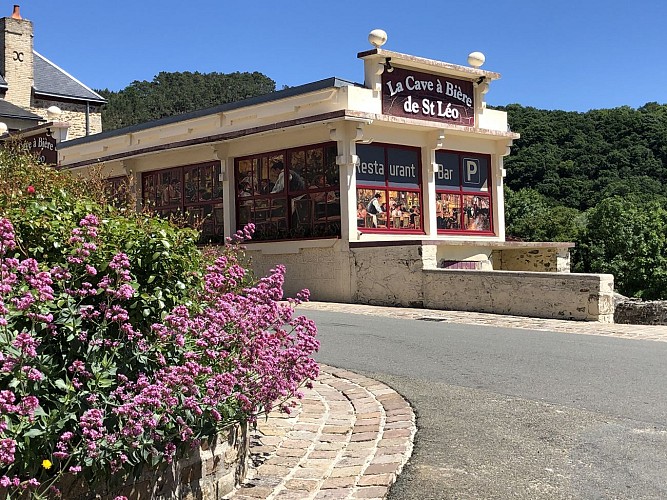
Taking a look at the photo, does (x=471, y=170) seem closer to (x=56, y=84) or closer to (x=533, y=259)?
(x=533, y=259)

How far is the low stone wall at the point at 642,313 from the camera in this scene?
1739 centimetres

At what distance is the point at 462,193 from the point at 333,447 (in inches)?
694

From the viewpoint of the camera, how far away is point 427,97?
Result: 20.6 m

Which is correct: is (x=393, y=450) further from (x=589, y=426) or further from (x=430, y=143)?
(x=430, y=143)

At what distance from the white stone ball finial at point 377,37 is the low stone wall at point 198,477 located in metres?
16.0

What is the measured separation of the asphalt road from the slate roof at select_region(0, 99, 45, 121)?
85.3 ft

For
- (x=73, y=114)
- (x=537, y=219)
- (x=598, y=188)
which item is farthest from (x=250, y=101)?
(x=598, y=188)

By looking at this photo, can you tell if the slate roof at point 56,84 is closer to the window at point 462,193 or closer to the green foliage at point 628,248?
the window at point 462,193

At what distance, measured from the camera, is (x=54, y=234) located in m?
4.34

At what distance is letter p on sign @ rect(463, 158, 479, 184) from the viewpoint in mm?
22328

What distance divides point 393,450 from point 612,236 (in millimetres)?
40664

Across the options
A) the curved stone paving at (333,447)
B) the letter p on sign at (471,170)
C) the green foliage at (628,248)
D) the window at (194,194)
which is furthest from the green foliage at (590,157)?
the curved stone paving at (333,447)

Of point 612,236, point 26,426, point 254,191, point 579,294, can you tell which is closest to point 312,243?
point 254,191

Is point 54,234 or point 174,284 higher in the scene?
point 54,234
